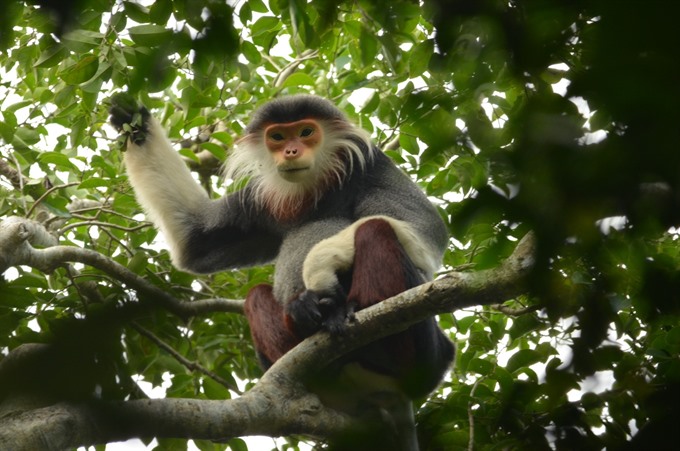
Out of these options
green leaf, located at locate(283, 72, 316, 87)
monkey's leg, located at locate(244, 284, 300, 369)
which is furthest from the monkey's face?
monkey's leg, located at locate(244, 284, 300, 369)

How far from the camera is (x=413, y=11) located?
9.40 feet

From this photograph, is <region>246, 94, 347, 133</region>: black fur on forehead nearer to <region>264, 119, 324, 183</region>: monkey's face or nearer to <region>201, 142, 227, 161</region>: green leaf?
<region>264, 119, 324, 183</region>: monkey's face

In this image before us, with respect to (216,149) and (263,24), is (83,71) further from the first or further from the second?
Answer: (216,149)

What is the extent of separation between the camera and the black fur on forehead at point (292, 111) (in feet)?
18.4

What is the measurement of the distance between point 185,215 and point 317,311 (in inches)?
74.0

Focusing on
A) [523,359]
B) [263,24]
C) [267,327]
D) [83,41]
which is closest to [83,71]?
[83,41]

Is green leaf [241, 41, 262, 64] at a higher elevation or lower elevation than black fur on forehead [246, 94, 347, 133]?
higher

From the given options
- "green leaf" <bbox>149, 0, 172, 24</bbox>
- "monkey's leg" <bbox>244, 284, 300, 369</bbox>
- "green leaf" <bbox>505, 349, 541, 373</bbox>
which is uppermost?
"green leaf" <bbox>149, 0, 172, 24</bbox>

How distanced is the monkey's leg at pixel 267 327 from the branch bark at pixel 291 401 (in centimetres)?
69

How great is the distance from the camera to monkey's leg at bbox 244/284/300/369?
4.92 m

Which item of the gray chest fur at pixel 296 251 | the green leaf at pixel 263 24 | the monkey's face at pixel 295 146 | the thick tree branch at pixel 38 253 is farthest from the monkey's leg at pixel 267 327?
the green leaf at pixel 263 24

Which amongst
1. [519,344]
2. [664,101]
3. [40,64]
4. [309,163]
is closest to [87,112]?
[40,64]

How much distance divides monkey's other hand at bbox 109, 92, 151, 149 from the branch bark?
1.28 meters

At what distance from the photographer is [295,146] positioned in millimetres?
5453
